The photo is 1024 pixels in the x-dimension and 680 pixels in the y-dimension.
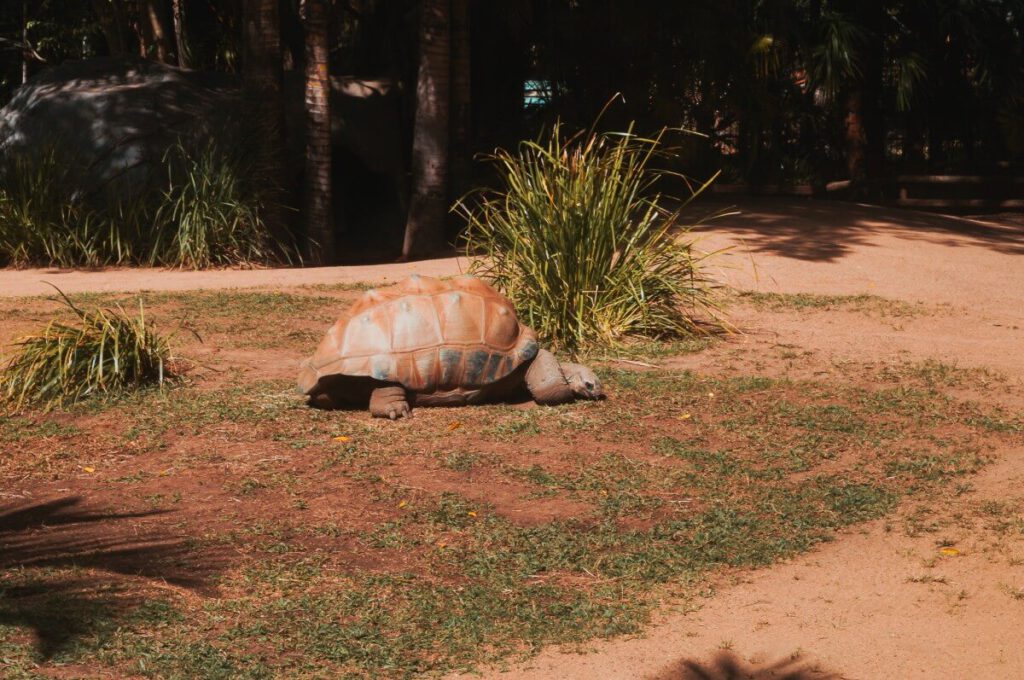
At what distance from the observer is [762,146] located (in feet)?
69.4

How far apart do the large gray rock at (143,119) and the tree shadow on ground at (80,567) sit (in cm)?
892

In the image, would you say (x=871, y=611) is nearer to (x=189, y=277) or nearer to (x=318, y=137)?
(x=189, y=277)

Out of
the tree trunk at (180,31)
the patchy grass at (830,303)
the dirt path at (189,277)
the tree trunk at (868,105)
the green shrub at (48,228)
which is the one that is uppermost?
the tree trunk at (180,31)

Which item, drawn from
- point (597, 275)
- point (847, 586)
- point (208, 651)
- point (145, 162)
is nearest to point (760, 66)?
point (145, 162)

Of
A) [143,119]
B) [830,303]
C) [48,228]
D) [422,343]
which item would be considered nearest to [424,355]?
[422,343]

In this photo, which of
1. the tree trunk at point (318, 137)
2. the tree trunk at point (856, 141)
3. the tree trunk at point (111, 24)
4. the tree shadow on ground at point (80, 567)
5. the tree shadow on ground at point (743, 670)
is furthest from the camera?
the tree trunk at point (856, 141)

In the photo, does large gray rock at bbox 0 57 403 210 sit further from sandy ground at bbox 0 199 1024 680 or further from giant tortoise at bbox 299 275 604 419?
giant tortoise at bbox 299 275 604 419

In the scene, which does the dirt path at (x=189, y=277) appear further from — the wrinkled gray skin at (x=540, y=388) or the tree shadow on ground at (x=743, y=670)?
the tree shadow on ground at (x=743, y=670)

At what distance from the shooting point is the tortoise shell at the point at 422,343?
6.39 metres

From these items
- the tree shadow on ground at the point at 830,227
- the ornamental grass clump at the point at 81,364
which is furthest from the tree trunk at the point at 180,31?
the ornamental grass clump at the point at 81,364

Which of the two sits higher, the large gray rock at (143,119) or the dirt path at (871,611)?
the large gray rock at (143,119)

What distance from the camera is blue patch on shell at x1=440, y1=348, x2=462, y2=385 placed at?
254 inches

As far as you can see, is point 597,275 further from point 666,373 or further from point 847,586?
point 847,586

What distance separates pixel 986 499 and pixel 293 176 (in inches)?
414
